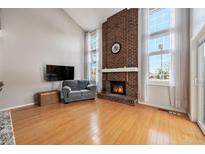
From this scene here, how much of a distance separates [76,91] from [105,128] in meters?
2.64

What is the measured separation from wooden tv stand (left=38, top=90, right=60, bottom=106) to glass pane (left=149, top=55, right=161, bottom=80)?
3583mm

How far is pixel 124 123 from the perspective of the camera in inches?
112

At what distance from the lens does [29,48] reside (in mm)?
4520

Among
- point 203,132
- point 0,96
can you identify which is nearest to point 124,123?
point 203,132

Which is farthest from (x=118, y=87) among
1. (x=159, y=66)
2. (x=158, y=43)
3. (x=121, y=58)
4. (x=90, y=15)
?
(x=90, y=15)

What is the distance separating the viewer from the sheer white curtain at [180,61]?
3.39 m

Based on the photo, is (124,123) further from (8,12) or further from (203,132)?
(8,12)

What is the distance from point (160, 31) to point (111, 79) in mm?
2669

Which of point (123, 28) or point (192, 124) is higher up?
point (123, 28)

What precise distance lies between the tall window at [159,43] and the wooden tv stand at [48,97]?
3.57m

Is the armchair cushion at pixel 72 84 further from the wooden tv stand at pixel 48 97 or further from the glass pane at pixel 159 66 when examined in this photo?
the glass pane at pixel 159 66

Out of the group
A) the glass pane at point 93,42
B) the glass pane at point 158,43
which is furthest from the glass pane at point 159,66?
the glass pane at point 93,42

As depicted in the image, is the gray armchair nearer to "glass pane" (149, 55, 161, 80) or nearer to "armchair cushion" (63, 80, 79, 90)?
"armchair cushion" (63, 80, 79, 90)
